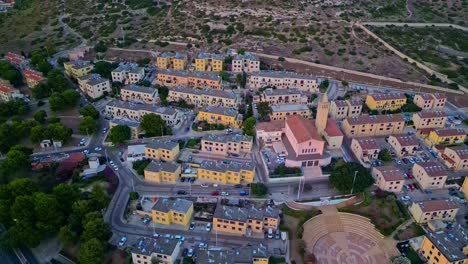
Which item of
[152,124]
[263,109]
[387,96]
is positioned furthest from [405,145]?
[152,124]

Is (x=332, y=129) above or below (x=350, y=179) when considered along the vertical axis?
above

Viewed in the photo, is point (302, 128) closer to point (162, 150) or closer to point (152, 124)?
point (162, 150)

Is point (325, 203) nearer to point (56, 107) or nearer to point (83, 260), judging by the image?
point (83, 260)

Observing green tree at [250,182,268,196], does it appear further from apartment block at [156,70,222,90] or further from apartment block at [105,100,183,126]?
apartment block at [156,70,222,90]

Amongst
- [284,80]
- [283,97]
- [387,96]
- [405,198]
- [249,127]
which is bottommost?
[405,198]

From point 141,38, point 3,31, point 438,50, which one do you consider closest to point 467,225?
point 438,50

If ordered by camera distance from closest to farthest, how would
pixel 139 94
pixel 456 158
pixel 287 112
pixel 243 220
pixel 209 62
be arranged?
1. pixel 243 220
2. pixel 456 158
3. pixel 287 112
4. pixel 139 94
5. pixel 209 62
